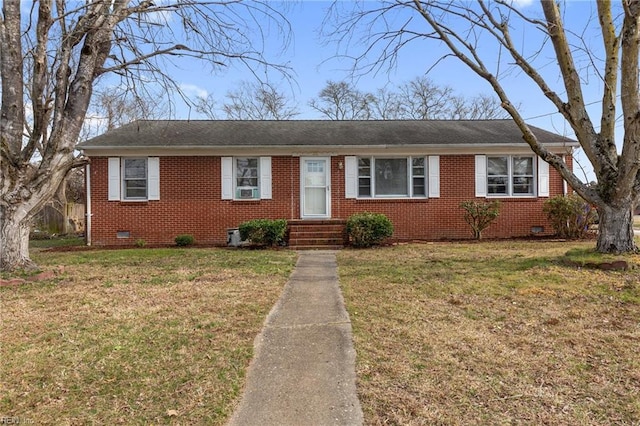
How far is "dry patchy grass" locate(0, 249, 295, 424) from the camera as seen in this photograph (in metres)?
2.51

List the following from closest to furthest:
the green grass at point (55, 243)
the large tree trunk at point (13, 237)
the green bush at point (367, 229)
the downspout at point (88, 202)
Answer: the large tree trunk at point (13, 237), the green bush at point (367, 229), the downspout at point (88, 202), the green grass at point (55, 243)

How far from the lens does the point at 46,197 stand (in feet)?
22.1

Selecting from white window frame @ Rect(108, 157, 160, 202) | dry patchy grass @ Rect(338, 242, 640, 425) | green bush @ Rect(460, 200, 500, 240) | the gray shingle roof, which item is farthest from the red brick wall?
dry patchy grass @ Rect(338, 242, 640, 425)

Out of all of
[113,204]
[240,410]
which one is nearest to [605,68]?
[240,410]

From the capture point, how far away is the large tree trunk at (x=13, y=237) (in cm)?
630

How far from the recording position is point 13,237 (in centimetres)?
638

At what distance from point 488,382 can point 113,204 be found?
1196 cm

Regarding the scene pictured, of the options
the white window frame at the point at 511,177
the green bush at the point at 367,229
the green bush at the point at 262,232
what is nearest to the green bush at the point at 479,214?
the white window frame at the point at 511,177

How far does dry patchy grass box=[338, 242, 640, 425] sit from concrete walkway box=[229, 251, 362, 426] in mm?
146

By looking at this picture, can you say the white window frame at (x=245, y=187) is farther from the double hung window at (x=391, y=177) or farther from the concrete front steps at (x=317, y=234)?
the double hung window at (x=391, y=177)

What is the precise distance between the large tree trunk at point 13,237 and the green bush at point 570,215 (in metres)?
12.8

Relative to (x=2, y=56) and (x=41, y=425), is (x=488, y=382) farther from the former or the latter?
(x=2, y=56)

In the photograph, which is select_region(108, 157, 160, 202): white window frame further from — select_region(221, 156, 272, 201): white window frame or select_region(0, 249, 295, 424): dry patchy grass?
select_region(0, 249, 295, 424): dry patchy grass

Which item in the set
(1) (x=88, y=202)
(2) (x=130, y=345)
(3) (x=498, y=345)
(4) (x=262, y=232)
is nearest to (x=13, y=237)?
(2) (x=130, y=345)
